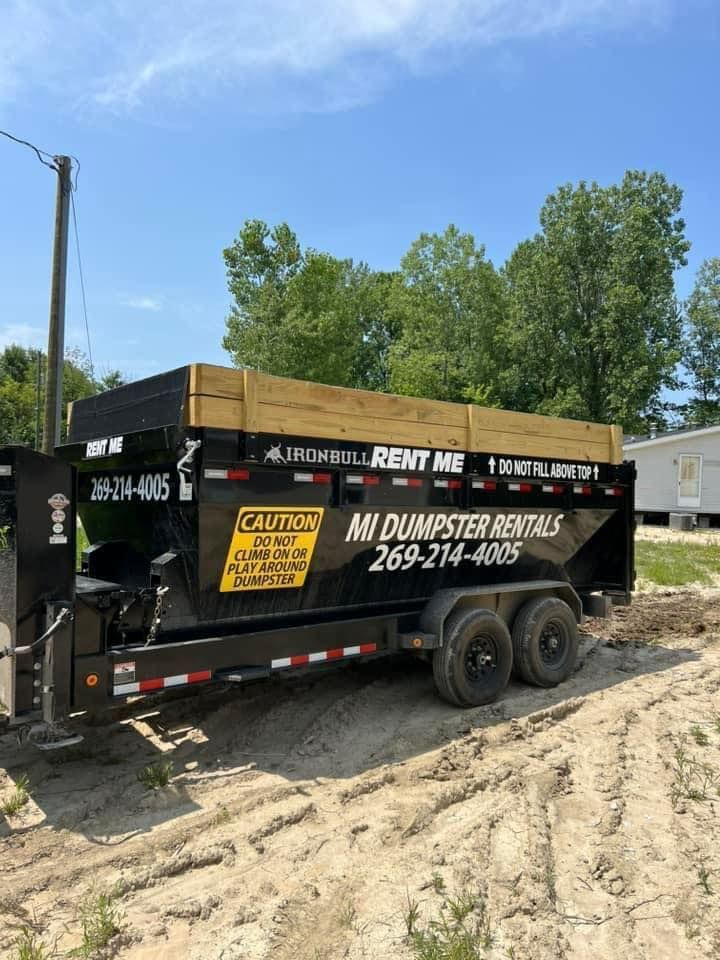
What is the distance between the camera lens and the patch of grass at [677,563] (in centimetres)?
1395

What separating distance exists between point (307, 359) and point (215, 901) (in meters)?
27.3

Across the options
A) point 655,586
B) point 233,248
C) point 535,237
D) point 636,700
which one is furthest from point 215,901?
point 535,237

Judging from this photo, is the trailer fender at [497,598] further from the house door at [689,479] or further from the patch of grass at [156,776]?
the house door at [689,479]

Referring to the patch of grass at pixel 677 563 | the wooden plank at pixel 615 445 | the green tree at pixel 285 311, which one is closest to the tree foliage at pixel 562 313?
the green tree at pixel 285 311

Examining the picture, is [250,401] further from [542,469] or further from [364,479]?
[542,469]

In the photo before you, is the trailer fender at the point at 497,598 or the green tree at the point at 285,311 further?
Result: the green tree at the point at 285,311

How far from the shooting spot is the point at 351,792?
4.53 m

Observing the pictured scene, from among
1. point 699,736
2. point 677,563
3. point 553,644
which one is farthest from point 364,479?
point 677,563

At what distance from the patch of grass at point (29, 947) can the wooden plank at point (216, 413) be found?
286 centimetres

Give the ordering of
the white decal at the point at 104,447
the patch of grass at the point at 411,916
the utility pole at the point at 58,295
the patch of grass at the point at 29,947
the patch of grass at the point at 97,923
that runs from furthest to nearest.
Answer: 1. the utility pole at the point at 58,295
2. the white decal at the point at 104,447
3. the patch of grass at the point at 411,916
4. the patch of grass at the point at 97,923
5. the patch of grass at the point at 29,947

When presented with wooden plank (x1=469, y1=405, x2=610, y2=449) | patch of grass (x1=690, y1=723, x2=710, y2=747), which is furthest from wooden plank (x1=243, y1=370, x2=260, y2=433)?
patch of grass (x1=690, y1=723, x2=710, y2=747)

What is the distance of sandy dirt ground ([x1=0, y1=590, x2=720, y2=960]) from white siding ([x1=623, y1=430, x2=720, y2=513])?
974 inches

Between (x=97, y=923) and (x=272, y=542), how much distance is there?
256 cm

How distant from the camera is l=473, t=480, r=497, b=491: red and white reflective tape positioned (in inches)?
251
